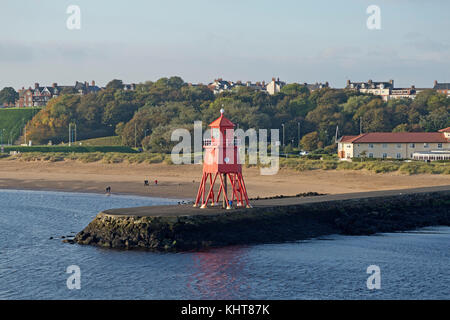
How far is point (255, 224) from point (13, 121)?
13681cm

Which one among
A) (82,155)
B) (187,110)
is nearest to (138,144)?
(187,110)

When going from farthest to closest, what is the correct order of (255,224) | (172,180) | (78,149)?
(78,149) < (172,180) < (255,224)

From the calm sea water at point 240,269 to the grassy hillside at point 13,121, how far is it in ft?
378

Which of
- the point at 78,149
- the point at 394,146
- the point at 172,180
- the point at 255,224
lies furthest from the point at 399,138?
the point at 255,224

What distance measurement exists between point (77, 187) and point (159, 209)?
3245 centimetres

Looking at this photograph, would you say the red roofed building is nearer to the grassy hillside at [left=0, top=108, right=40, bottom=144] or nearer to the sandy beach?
the sandy beach

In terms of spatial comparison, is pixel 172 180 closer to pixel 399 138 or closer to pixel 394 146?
pixel 394 146

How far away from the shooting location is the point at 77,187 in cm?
7312

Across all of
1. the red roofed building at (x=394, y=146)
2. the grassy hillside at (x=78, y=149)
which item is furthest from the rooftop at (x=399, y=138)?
the grassy hillside at (x=78, y=149)

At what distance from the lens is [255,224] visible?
1629 inches

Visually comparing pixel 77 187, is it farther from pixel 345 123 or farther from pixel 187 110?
pixel 345 123

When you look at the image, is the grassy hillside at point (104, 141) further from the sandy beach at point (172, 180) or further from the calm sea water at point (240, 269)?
the calm sea water at point (240, 269)

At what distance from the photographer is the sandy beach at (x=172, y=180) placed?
63594 millimetres
